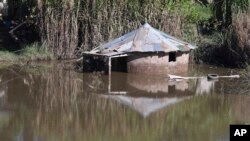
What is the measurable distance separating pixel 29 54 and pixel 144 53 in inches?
179

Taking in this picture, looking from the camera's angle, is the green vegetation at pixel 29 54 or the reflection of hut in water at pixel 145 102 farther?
the green vegetation at pixel 29 54

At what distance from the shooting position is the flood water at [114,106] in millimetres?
11766

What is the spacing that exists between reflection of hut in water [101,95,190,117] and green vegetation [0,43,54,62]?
18.6 feet

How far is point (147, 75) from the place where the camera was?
17750 millimetres

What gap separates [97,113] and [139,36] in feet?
17.4

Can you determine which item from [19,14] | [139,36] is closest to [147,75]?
[139,36]

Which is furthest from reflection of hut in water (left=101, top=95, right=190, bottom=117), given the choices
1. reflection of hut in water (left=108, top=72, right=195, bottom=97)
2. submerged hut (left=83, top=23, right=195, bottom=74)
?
submerged hut (left=83, top=23, right=195, bottom=74)

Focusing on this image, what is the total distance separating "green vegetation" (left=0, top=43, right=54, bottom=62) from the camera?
1984 centimetres

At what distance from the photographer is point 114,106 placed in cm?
1401

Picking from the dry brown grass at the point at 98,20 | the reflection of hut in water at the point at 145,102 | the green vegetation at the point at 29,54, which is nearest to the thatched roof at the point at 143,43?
the dry brown grass at the point at 98,20

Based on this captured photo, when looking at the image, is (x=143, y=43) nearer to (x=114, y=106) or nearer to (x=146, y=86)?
(x=146, y=86)

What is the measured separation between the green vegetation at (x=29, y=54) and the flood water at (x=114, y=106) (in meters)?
1.01

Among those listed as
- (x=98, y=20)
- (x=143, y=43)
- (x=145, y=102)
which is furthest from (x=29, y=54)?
(x=145, y=102)

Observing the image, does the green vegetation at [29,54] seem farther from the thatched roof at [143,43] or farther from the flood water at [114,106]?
the thatched roof at [143,43]
